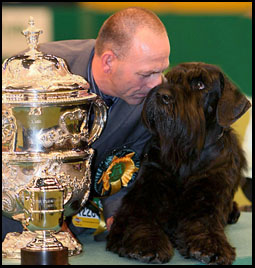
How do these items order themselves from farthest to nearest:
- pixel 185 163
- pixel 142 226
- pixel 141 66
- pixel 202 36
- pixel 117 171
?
pixel 202 36 < pixel 141 66 < pixel 117 171 < pixel 185 163 < pixel 142 226

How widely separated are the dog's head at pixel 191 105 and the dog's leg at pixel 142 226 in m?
0.22

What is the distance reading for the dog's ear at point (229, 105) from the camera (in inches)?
103

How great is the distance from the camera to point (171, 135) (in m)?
2.60

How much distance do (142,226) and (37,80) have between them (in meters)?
0.73

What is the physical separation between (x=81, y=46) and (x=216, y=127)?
1107mm

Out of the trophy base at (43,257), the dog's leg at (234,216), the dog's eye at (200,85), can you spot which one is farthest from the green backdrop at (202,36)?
the trophy base at (43,257)

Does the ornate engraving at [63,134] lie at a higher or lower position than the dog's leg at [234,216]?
higher

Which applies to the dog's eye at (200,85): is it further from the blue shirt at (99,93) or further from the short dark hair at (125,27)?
the blue shirt at (99,93)

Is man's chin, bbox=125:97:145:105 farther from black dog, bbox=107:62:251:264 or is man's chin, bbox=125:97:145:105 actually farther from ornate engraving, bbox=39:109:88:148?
ornate engraving, bbox=39:109:88:148

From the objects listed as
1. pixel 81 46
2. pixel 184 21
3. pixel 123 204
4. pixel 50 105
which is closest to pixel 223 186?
pixel 123 204

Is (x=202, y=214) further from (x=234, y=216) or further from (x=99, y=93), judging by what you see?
(x=99, y=93)

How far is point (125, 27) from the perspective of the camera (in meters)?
3.11

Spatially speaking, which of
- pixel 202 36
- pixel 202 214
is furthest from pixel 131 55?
pixel 202 36

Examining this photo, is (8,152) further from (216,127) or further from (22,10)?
(22,10)
